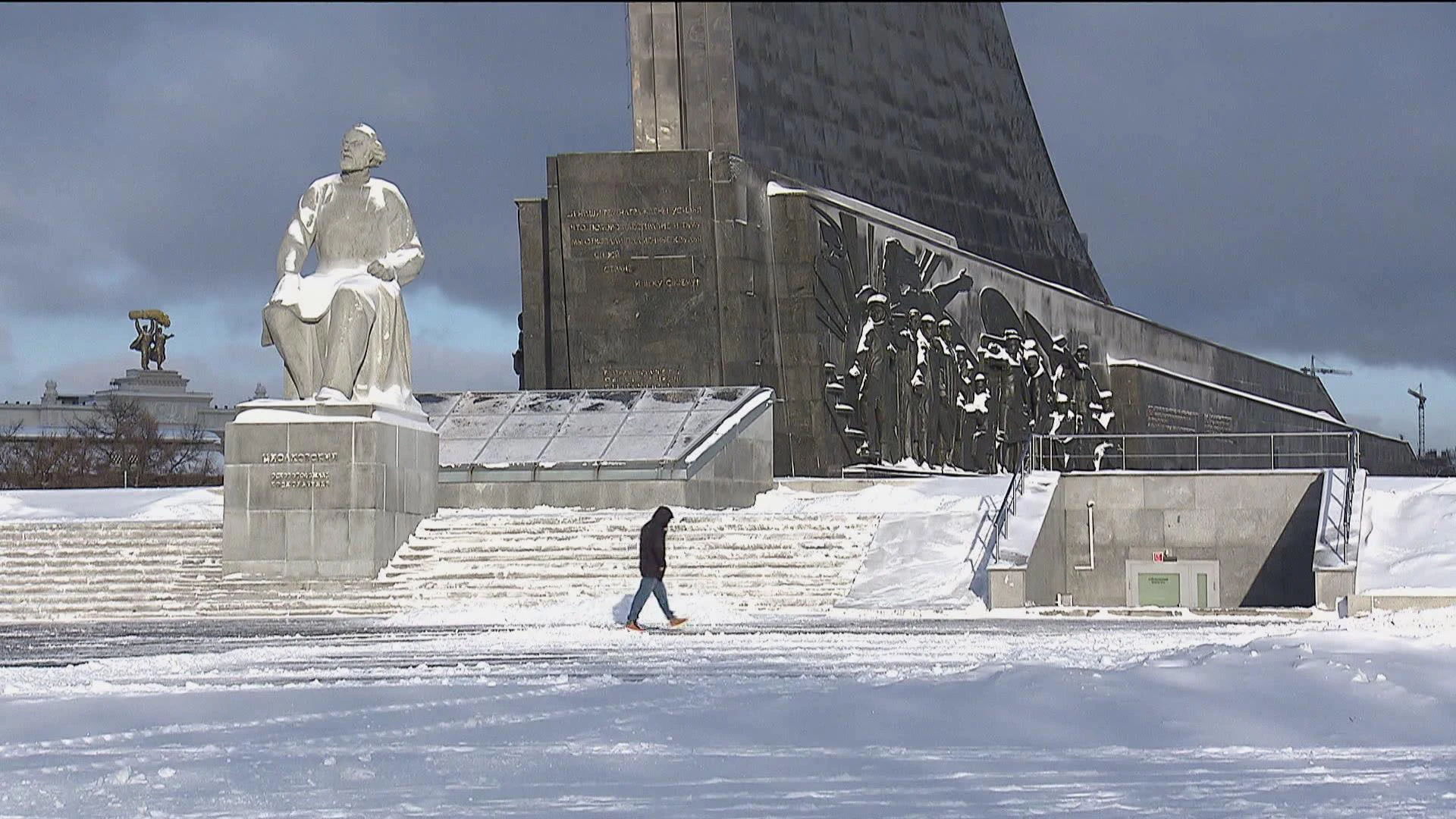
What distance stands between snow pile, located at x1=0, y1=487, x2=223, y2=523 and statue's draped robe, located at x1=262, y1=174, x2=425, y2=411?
12.2 feet

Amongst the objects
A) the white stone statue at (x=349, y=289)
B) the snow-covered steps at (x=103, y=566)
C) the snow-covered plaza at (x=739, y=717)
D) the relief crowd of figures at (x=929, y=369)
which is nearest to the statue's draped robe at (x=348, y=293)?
the white stone statue at (x=349, y=289)

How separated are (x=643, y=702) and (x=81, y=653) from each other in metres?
4.78

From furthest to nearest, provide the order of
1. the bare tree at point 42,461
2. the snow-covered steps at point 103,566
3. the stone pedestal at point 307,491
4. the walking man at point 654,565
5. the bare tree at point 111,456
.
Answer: the bare tree at point 111,456, the bare tree at point 42,461, the stone pedestal at point 307,491, the snow-covered steps at point 103,566, the walking man at point 654,565

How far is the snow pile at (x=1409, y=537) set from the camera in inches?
650

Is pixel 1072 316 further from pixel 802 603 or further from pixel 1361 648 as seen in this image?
pixel 1361 648

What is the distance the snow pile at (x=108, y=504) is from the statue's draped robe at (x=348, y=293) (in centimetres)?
373

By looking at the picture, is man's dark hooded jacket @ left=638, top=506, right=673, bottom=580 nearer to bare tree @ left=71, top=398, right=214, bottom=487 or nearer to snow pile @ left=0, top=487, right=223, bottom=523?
snow pile @ left=0, top=487, right=223, bottom=523

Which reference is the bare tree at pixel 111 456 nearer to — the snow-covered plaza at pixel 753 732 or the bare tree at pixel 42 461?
the bare tree at pixel 42 461

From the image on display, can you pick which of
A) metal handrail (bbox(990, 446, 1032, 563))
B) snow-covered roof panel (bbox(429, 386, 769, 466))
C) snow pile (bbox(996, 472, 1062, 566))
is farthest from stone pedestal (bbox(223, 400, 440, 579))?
snow pile (bbox(996, 472, 1062, 566))

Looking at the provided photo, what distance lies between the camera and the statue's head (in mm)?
18000

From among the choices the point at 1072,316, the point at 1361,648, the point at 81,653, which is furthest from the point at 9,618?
the point at 1072,316

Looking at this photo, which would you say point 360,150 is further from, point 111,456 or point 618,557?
point 111,456

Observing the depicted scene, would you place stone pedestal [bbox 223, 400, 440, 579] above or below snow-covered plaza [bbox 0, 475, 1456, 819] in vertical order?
above

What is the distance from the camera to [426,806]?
212 inches
